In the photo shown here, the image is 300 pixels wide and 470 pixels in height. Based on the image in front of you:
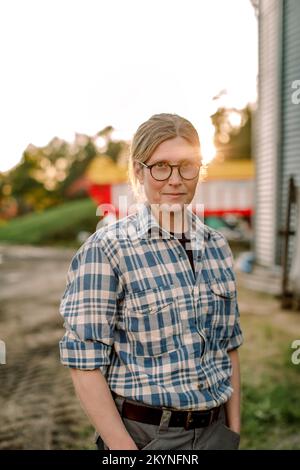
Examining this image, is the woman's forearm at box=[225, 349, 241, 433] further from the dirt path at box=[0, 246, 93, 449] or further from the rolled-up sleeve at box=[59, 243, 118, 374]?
the dirt path at box=[0, 246, 93, 449]

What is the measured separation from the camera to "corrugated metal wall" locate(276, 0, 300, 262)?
29.5ft

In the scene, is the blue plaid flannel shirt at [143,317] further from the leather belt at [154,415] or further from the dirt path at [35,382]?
the dirt path at [35,382]

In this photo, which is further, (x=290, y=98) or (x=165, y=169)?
(x=290, y=98)

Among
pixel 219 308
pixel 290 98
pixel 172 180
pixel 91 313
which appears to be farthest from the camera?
pixel 290 98

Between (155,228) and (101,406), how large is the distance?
1.96 feet

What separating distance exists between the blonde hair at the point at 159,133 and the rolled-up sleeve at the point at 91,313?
0.37 meters

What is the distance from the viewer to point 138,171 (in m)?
1.90

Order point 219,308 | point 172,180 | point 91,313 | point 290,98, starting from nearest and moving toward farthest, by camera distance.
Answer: point 91,313 → point 172,180 → point 219,308 → point 290,98

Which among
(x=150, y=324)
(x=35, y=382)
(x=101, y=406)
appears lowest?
(x=35, y=382)

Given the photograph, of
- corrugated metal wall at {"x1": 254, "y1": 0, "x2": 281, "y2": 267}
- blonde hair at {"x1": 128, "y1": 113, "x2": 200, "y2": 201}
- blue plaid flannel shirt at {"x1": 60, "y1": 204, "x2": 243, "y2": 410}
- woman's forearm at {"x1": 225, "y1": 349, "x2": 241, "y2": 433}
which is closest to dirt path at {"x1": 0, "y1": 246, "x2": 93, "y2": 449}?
woman's forearm at {"x1": 225, "y1": 349, "x2": 241, "y2": 433}

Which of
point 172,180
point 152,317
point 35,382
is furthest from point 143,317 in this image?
point 35,382

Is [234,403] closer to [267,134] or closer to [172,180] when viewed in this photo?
[172,180]

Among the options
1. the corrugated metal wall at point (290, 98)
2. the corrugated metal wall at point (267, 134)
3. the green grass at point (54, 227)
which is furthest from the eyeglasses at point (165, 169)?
the green grass at point (54, 227)

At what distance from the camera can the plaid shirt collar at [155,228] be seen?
71.9 inches
